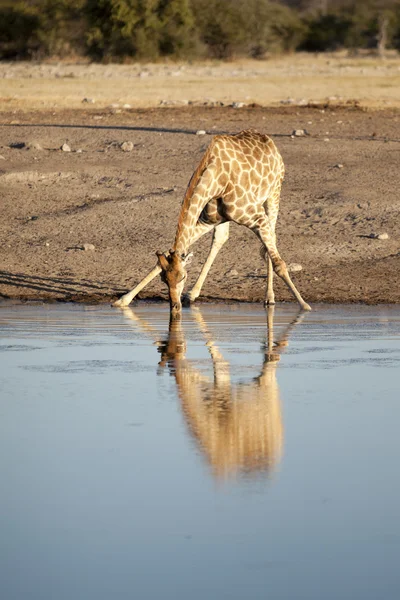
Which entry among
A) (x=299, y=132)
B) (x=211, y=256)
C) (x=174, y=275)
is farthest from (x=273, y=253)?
(x=299, y=132)

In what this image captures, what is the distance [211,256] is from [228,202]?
632mm

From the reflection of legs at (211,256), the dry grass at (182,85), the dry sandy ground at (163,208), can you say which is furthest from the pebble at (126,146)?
the reflection of legs at (211,256)

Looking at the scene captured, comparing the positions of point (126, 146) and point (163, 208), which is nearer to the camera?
point (163, 208)

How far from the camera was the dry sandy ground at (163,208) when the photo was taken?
12375 millimetres

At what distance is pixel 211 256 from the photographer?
12.0 m

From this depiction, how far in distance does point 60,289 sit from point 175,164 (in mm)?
5277

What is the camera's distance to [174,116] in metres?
21.7

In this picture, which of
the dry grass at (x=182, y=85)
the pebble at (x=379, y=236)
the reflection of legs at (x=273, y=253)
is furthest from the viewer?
the dry grass at (x=182, y=85)

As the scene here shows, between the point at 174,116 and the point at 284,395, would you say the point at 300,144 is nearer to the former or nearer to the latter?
the point at 174,116

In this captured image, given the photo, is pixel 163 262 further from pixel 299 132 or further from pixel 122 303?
pixel 299 132

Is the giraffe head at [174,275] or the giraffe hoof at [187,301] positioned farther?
the giraffe hoof at [187,301]

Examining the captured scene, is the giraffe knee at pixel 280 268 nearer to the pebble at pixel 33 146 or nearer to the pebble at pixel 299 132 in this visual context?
the pebble at pixel 33 146

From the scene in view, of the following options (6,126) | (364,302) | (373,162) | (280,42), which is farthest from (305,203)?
(280,42)

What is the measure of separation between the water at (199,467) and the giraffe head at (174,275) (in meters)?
1.11
